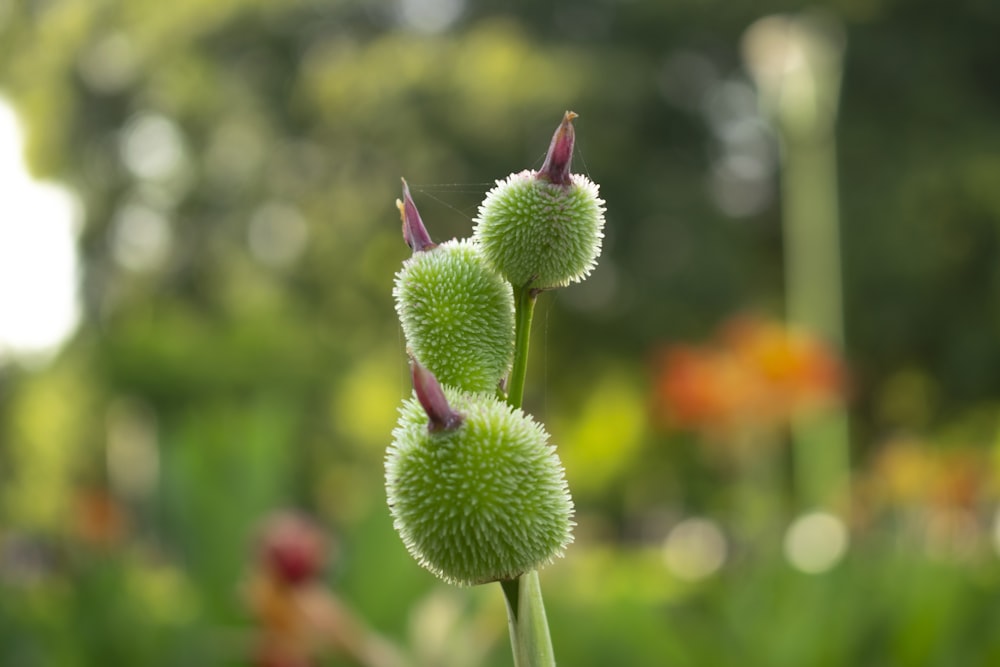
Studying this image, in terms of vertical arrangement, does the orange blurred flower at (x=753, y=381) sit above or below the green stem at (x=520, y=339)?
above

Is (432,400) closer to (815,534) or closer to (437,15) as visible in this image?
(815,534)

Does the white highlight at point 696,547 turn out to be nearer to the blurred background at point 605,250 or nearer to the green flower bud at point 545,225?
the blurred background at point 605,250

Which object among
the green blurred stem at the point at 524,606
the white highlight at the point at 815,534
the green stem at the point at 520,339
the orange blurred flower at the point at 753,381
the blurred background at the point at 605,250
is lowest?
the green blurred stem at the point at 524,606

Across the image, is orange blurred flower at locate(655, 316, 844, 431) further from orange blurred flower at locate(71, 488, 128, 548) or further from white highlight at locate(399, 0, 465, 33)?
white highlight at locate(399, 0, 465, 33)

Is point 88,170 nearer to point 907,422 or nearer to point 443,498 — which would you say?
point 907,422

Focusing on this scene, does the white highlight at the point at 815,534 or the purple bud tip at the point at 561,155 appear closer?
the purple bud tip at the point at 561,155

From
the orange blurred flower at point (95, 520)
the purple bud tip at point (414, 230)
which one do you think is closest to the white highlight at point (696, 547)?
the orange blurred flower at point (95, 520)
